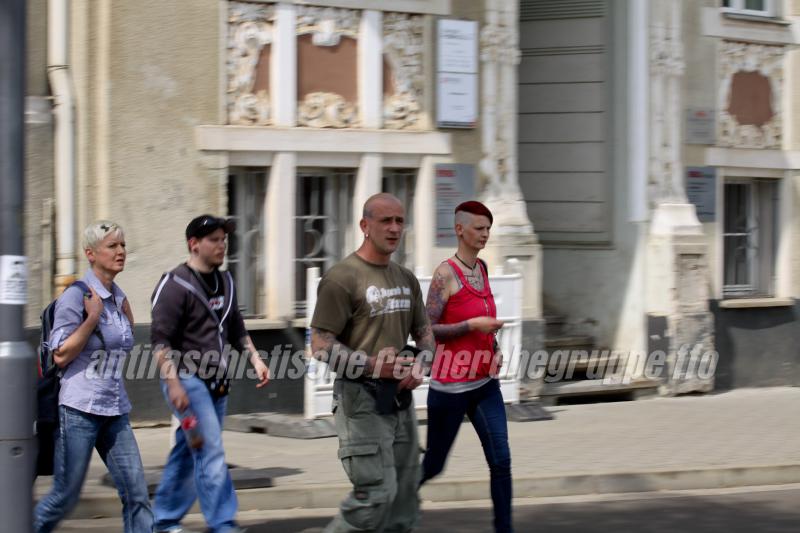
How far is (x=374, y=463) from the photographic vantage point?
6434 millimetres

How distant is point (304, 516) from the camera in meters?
8.74

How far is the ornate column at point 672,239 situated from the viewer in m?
14.5

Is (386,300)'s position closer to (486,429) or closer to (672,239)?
(486,429)

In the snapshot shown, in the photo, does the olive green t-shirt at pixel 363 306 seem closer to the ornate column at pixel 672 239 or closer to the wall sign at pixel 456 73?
the wall sign at pixel 456 73

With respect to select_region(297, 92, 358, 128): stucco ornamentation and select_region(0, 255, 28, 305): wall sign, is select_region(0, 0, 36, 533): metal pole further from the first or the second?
select_region(297, 92, 358, 128): stucco ornamentation

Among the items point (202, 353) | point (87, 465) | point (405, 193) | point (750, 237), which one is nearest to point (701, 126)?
point (750, 237)

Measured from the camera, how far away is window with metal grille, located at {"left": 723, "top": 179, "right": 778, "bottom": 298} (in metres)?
15.7

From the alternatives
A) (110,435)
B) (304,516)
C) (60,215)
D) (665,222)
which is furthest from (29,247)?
(665,222)

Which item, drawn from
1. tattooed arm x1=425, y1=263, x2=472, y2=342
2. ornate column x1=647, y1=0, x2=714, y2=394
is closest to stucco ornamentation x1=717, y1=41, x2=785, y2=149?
ornate column x1=647, y1=0, x2=714, y2=394

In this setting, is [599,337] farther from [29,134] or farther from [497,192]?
[29,134]

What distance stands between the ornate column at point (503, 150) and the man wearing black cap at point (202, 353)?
20.4ft

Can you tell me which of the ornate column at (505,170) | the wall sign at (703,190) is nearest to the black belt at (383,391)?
the ornate column at (505,170)

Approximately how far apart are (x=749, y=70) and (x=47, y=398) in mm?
10700

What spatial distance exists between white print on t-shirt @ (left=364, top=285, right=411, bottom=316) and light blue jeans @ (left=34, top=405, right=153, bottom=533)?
1371 millimetres
